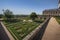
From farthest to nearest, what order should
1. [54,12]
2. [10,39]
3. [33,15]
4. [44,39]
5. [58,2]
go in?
[54,12] < [58,2] < [33,15] < [44,39] < [10,39]

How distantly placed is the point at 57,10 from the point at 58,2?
356cm

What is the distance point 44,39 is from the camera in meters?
6.47

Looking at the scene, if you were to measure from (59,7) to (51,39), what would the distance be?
42.9 metres

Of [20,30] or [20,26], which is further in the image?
[20,26]

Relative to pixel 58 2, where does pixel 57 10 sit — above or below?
below

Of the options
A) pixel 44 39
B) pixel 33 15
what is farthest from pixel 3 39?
pixel 33 15

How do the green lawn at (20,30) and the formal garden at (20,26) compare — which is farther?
the formal garden at (20,26)

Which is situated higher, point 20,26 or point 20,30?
point 20,30

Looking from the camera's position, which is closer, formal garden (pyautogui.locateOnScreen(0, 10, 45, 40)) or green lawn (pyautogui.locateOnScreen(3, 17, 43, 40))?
green lawn (pyautogui.locateOnScreen(3, 17, 43, 40))

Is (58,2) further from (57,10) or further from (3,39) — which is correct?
(3,39)

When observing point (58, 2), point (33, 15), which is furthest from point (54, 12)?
point (33, 15)

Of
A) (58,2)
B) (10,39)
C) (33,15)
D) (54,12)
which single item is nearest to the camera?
(10,39)

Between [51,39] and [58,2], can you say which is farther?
[58,2]

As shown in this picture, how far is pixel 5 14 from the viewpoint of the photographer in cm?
2555
